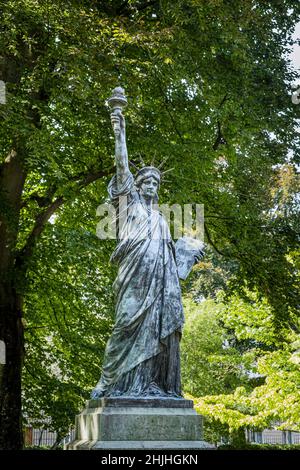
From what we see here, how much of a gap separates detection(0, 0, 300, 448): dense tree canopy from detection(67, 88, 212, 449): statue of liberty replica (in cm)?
340

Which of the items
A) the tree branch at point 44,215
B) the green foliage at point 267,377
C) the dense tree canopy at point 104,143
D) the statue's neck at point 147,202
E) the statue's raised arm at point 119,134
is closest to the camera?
the statue's raised arm at point 119,134

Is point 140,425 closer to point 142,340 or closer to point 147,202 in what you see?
point 142,340

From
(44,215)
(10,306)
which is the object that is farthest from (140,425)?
(44,215)

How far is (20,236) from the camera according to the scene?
16.2 meters

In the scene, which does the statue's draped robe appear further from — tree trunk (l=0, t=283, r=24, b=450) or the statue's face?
tree trunk (l=0, t=283, r=24, b=450)

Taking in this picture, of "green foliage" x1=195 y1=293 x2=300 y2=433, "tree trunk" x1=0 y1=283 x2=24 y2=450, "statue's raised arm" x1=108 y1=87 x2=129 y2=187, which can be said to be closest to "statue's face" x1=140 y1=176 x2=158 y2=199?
"statue's raised arm" x1=108 y1=87 x2=129 y2=187

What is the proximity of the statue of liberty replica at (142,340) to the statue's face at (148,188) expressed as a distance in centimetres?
1

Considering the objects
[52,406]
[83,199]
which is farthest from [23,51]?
[52,406]

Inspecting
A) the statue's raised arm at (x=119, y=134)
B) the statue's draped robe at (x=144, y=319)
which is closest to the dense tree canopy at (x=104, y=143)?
the statue's raised arm at (x=119, y=134)

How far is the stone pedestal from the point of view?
20.3 feet

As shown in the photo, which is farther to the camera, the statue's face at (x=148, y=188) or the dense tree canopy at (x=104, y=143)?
the dense tree canopy at (x=104, y=143)

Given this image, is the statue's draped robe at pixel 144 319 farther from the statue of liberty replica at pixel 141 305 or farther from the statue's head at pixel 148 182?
the statue's head at pixel 148 182

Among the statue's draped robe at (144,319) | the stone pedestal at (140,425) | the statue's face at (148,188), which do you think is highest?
the statue's face at (148,188)

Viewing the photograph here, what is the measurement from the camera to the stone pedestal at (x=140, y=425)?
20.3 ft
